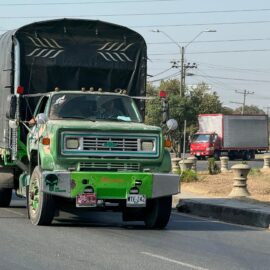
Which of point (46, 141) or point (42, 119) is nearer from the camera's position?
point (46, 141)

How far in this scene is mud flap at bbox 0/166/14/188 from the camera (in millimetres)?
15445

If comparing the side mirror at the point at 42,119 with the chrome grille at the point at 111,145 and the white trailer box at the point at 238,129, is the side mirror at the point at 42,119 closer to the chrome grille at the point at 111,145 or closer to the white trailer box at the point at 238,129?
the chrome grille at the point at 111,145

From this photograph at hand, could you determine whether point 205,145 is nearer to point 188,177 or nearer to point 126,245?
point 188,177

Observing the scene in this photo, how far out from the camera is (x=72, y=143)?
12.4 m

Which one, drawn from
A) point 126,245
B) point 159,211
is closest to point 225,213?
point 159,211

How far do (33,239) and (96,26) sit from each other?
5697 millimetres

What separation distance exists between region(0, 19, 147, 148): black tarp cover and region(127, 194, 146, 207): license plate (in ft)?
11.6

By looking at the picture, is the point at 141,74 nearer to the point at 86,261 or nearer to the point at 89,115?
the point at 89,115

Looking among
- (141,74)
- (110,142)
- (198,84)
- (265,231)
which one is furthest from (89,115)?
(198,84)

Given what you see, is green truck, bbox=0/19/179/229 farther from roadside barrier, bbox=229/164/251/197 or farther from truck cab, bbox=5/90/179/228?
roadside barrier, bbox=229/164/251/197

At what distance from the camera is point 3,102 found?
50.2ft

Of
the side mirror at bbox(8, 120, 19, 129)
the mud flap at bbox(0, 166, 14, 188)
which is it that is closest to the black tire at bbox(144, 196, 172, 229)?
the side mirror at bbox(8, 120, 19, 129)

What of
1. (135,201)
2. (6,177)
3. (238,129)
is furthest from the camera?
(238,129)

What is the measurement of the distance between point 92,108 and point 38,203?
208cm
